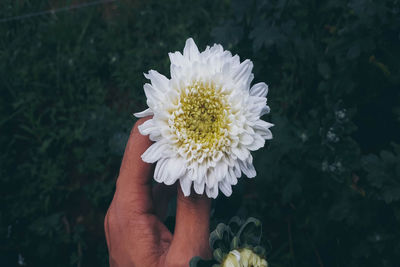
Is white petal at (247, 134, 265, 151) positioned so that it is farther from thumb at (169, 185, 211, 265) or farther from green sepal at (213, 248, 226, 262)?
green sepal at (213, 248, 226, 262)

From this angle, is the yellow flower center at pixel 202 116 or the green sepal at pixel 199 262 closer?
the green sepal at pixel 199 262

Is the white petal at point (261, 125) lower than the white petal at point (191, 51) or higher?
lower

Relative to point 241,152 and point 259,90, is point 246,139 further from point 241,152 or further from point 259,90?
point 259,90

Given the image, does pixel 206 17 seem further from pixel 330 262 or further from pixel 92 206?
pixel 330 262

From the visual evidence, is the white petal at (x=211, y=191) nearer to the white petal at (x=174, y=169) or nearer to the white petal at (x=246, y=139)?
the white petal at (x=174, y=169)

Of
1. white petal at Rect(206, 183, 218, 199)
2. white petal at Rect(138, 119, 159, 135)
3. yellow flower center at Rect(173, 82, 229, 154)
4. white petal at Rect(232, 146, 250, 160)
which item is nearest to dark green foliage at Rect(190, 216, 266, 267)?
white petal at Rect(206, 183, 218, 199)

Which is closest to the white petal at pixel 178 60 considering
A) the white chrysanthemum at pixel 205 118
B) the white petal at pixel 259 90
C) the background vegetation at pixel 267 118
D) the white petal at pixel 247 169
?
the white chrysanthemum at pixel 205 118

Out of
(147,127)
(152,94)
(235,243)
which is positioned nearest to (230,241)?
(235,243)
